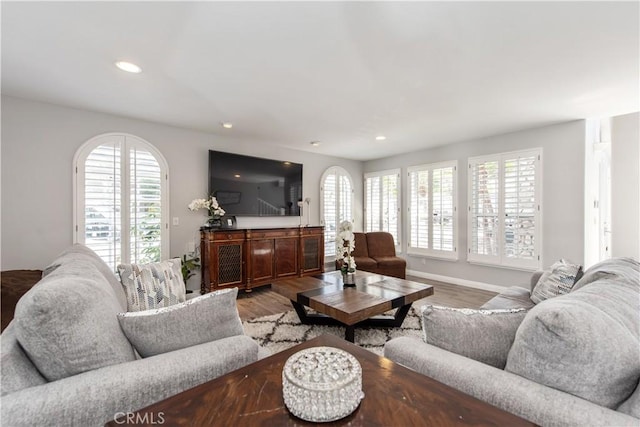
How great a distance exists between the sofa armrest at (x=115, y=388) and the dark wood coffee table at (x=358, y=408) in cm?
20

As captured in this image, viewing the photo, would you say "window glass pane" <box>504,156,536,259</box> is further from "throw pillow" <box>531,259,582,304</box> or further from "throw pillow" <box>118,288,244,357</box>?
"throw pillow" <box>118,288,244,357</box>

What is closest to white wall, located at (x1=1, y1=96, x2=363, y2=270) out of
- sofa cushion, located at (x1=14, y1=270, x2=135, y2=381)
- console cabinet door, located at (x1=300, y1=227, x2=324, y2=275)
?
console cabinet door, located at (x1=300, y1=227, x2=324, y2=275)

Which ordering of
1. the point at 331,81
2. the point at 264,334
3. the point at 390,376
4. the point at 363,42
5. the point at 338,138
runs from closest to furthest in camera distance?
the point at 390,376, the point at 363,42, the point at 331,81, the point at 264,334, the point at 338,138

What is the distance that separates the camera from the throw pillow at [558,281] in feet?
6.84

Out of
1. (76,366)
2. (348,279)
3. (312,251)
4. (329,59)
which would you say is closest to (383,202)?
(312,251)

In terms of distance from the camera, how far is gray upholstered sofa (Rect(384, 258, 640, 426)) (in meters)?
0.80

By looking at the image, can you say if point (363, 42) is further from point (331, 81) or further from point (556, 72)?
point (556, 72)

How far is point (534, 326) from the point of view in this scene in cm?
90

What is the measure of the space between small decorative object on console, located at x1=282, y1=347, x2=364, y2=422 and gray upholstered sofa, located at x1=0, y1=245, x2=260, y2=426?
1.64 feet

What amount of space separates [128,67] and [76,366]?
2294 millimetres

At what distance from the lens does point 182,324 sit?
3.98ft

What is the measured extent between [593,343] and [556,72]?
2.52 metres

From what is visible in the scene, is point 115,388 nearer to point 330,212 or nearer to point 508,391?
point 508,391

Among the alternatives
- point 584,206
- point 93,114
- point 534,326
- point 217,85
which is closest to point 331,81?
point 217,85
